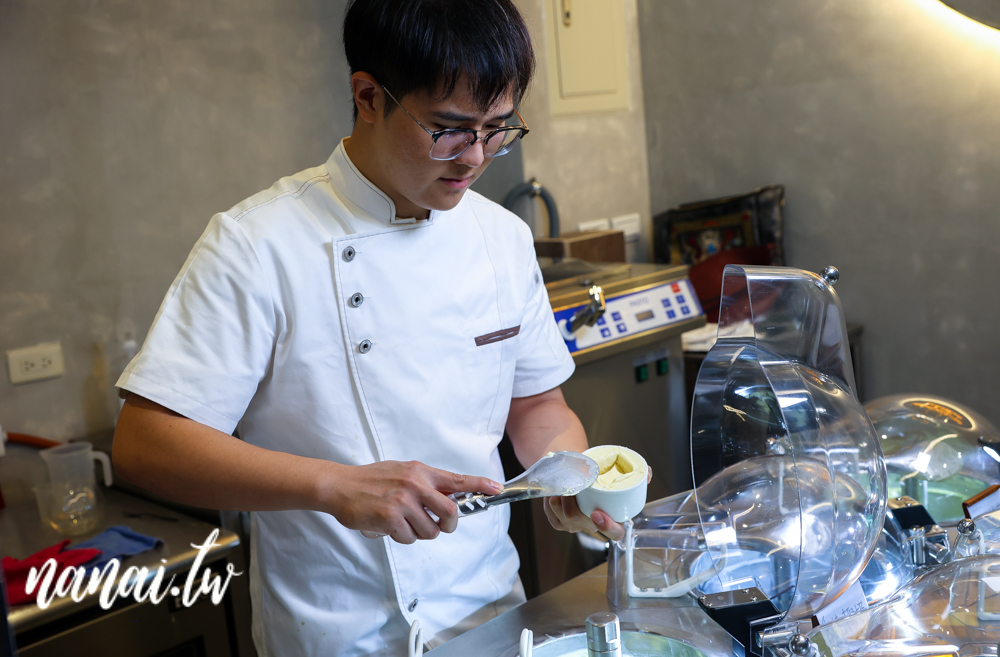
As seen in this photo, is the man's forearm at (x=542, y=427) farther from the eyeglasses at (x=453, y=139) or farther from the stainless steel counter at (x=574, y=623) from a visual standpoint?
the eyeglasses at (x=453, y=139)

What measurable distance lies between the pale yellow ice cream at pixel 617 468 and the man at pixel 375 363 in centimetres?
6

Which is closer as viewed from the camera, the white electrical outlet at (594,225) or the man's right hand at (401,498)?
the man's right hand at (401,498)

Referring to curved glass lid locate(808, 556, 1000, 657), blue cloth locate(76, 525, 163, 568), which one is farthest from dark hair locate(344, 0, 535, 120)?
blue cloth locate(76, 525, 163, 568)

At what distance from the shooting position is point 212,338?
117cm

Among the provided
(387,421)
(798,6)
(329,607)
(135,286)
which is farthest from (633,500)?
(798,6)

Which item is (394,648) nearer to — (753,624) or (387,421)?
(387,421)

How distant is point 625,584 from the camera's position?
116 centimetres

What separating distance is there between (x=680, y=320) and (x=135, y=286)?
1.72 m

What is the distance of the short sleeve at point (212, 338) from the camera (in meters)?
1.14

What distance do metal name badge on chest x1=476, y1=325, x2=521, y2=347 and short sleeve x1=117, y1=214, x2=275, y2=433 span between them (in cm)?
36

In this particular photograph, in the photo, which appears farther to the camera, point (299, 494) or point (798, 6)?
point (798, 6)

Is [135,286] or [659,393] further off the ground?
[135,286]

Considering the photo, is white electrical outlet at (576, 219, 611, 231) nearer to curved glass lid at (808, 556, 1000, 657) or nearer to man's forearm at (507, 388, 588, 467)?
man's forearm at (507, 388, 588, 467)

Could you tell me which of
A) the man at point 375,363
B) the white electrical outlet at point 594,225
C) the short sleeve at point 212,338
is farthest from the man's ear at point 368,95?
the white electrical outlet at point 594,225
